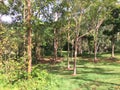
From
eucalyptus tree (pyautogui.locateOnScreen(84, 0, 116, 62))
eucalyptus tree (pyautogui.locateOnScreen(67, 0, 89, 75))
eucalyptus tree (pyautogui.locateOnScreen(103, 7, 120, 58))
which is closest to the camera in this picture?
eucalyptus tree (pyautogui.locateOnScreen(67, 0, 89, 75))

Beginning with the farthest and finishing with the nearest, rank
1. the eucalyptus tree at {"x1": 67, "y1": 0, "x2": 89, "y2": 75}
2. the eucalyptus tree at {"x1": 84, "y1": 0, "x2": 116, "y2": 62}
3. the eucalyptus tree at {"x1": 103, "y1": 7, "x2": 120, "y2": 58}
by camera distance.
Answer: the eucalyptus tree at {"x1": 103, "y1": 7, "x2": 120, "y2": 58}, the eucalyptus tree at {"x1": 84, "y1": 0, "x2": 116, "y2": 62}, the eucalyptus tree at {"x1": 67, "y1": 0, "x2": 89, "y2": 75}

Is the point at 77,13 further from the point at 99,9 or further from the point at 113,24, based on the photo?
the point at 113,24

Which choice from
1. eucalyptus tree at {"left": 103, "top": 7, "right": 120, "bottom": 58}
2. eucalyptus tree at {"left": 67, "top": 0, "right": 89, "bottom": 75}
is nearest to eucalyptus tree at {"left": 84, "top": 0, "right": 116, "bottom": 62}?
eucalyptus tree at {"left": 67, "top": 0, "right": 89, "bottom": 75}

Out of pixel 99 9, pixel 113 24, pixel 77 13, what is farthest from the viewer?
pixel 113 24

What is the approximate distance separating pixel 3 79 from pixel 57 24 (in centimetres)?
1713

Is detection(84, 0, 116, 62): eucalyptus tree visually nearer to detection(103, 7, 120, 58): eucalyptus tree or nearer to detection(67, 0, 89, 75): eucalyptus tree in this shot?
detection(67, 0, 89, 75): eucalyptus tree

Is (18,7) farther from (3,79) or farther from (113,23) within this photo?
(113,23)

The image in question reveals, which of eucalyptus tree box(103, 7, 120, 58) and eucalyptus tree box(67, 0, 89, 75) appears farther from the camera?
eucalyptus tree box(103, 7, 120, 58)

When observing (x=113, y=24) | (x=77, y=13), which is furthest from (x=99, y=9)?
(x=113, y=24)

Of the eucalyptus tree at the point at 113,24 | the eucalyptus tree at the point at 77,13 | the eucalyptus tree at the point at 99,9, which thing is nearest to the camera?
the eucalyptus tree at the point at 77,13

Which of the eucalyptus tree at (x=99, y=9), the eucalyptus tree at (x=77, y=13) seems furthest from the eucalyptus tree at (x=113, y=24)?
the eucalyptus tree at (x=77, y=13)

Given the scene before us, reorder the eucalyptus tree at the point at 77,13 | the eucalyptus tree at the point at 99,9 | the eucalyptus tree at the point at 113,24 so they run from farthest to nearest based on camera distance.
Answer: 1. the eucalyptus tree at the point at 113,24
2. the eucalyptus tree at the point at 99,9
3. the eucalyptus tree at the point at 77,13

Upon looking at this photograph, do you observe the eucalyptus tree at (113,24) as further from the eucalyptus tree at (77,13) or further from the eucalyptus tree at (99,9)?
the eucalyptus tree at (77,13)

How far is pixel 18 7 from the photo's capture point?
24156mm
